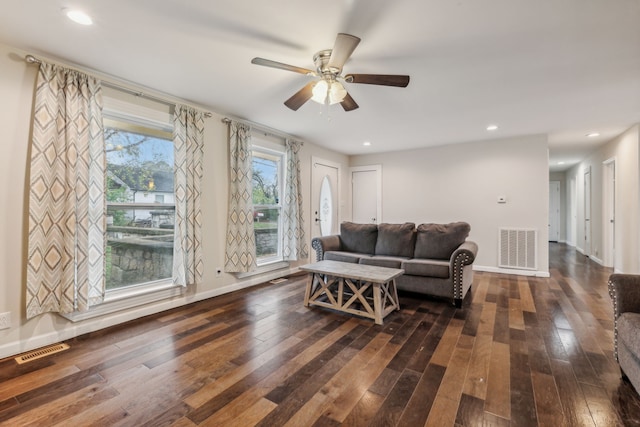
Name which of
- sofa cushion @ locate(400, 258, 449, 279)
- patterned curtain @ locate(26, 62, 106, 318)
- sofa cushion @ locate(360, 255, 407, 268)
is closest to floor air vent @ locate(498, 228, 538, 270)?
sofa cushion @ locate(400, 258, 449, 279)

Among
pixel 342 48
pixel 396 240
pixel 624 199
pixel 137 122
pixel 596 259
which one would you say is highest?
pixel 342 48

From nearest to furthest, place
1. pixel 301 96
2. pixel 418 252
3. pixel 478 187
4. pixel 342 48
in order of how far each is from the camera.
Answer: pixel 342 48 → pixel 301 96 → pixel 418 252 → pixel 478 187

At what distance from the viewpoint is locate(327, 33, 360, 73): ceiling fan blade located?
1.79 meters

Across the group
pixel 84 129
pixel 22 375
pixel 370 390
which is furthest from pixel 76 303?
pixel 370 390

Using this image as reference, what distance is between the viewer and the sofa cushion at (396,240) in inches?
161

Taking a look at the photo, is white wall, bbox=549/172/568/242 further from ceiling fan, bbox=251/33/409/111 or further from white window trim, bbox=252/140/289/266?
ceiling fan, bbox=251/33/409/111

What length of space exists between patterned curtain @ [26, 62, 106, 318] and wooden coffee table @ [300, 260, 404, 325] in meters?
2.01

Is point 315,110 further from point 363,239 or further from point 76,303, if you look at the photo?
point 76,303

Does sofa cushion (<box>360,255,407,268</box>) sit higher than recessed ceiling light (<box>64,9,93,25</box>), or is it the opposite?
recessed ceiling light (<box>64,9,93,25</box>)

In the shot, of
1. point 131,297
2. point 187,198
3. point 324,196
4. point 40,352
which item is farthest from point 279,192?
point 40,352

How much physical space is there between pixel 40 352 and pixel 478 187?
6.07m

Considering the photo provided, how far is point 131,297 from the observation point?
2.90m

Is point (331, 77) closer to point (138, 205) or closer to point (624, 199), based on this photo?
point (138, 205)

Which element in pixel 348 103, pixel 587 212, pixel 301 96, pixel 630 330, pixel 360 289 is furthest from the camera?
pixel 587 212
